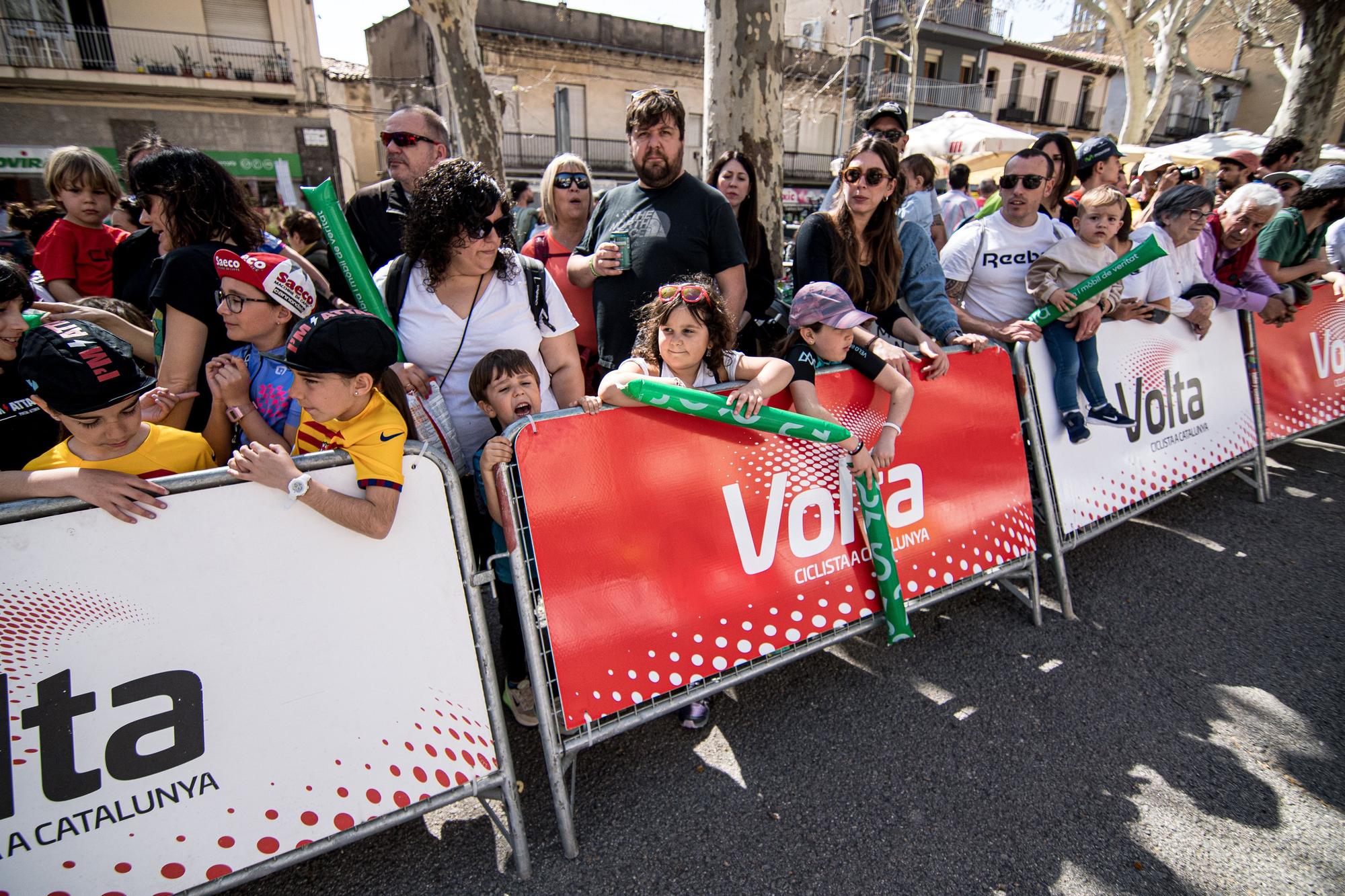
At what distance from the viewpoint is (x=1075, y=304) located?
3.42 meters

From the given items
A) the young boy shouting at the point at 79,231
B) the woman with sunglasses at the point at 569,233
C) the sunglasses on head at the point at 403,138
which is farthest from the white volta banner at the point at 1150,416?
the young boy shouting at the point at 79,231

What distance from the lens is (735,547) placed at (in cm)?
255

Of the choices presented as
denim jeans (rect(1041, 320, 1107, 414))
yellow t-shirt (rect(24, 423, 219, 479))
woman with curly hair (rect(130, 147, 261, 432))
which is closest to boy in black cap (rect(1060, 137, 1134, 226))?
denim jeans (rect(1041, 320, 1107, 414))

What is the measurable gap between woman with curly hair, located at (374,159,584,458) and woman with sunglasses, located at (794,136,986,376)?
1.36 metres

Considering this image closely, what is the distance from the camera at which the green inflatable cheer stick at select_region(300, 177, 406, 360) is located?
2330mm

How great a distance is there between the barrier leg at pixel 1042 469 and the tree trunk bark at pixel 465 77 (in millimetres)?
5807

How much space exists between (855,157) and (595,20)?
24.9 m

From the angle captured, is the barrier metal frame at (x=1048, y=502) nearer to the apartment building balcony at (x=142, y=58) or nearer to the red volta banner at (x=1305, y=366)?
the red volta banner at (x=1305, y=366)

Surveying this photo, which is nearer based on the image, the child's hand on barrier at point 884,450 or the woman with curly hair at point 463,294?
the woman with curly hair at point 463,294

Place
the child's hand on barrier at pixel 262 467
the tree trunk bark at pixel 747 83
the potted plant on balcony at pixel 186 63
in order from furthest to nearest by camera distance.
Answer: the potted plant on balcony at pixel 186 63 < the tree trunk bark at pixel 747 83 < the child's hand on barrier at pixel 262 467

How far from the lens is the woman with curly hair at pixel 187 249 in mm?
2158

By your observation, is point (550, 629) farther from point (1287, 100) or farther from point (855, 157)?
point (1287, 100)

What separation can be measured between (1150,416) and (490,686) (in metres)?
4.08

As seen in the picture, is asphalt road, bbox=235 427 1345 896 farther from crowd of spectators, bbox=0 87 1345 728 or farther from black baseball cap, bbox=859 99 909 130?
black baseball cap, bbox=859 99 909 130
